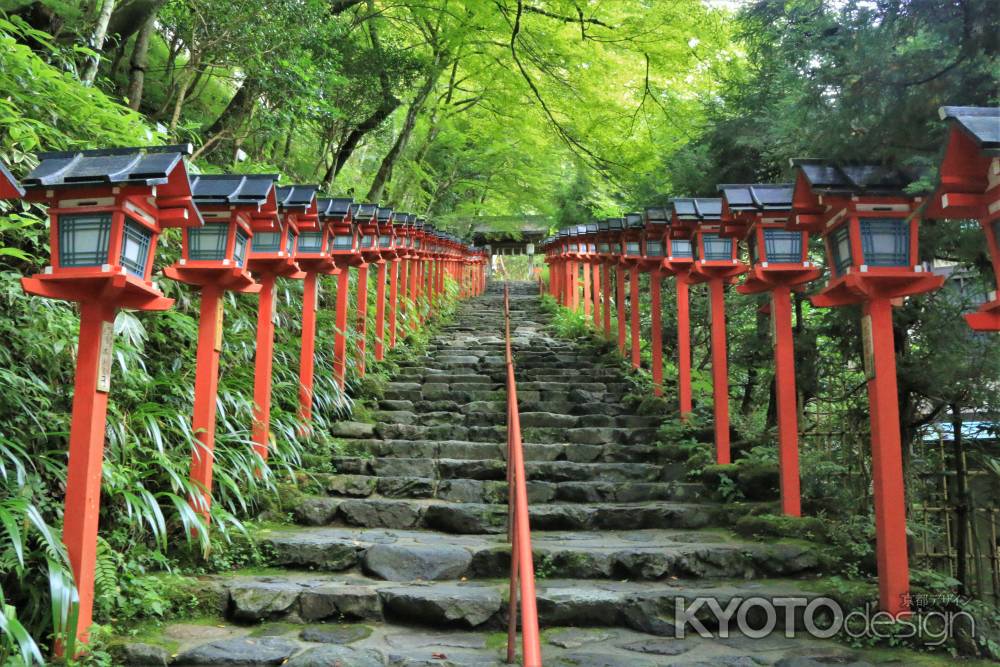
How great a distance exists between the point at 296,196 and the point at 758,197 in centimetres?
409

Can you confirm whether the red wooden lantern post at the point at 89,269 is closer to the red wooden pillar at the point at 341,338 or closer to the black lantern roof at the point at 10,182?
the black lantern roof at the point at 10,182

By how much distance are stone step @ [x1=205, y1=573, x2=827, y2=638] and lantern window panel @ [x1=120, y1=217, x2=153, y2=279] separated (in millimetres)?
2028

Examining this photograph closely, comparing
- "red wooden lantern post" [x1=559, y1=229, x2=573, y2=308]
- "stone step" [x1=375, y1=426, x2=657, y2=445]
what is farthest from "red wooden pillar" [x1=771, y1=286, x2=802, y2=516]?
"red wooden lantern post" [x1=559, y1=229, x2=573, y2=308]

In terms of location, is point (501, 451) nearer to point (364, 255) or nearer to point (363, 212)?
point (363, 212)

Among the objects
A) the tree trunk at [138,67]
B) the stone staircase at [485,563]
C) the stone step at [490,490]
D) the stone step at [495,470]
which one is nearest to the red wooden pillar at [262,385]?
the stone staircase at [485,563]

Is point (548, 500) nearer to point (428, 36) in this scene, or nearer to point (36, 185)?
point (36, 185)

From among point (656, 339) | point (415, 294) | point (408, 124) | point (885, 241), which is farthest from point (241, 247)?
point (415, 294)

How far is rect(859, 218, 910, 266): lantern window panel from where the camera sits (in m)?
4.38

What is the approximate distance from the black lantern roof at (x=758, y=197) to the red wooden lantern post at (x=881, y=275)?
1.08m

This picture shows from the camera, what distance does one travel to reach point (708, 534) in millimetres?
5621

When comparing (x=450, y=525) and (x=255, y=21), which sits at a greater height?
(x=255, y=21)

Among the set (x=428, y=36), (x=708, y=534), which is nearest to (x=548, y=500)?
(x=708, y=534)

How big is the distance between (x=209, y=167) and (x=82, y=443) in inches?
182

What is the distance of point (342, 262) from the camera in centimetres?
855
